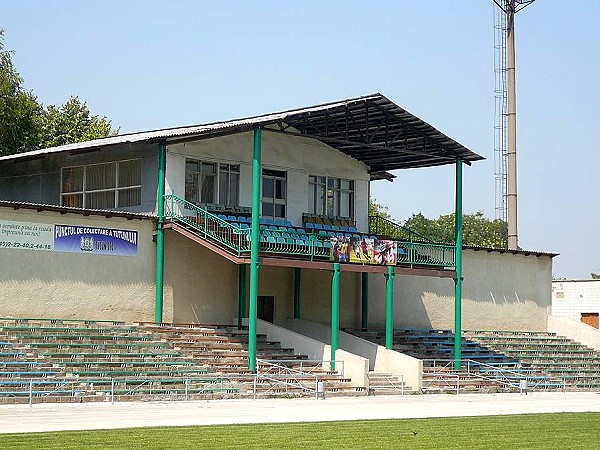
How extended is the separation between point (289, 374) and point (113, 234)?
22.0ft

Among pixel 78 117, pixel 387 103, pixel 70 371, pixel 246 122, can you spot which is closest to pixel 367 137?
pixel 387 103

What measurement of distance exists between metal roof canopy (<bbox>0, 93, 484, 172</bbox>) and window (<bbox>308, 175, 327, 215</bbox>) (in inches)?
58.8

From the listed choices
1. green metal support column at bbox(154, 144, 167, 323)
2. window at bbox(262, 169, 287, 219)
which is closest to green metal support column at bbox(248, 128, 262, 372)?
green metal support column at bbox(154, 144, 167, 323)

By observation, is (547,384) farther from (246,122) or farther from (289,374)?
(246,122)

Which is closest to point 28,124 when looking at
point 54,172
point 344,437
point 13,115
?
point 13,115

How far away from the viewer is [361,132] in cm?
3972

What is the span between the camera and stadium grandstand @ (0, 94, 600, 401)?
1259 inches

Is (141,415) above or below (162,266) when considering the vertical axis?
below

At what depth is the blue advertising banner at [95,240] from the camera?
33438 millimetres

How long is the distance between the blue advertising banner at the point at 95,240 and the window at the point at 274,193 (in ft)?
19.7

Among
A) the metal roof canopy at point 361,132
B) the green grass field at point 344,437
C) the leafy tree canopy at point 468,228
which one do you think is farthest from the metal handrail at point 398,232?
the leafy tree canopy at point 468,228

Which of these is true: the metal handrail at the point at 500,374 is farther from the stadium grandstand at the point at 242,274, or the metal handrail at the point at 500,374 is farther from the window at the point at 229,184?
the window at the point at 229,184

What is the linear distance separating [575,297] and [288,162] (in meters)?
27.3

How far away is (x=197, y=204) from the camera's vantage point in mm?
37625
